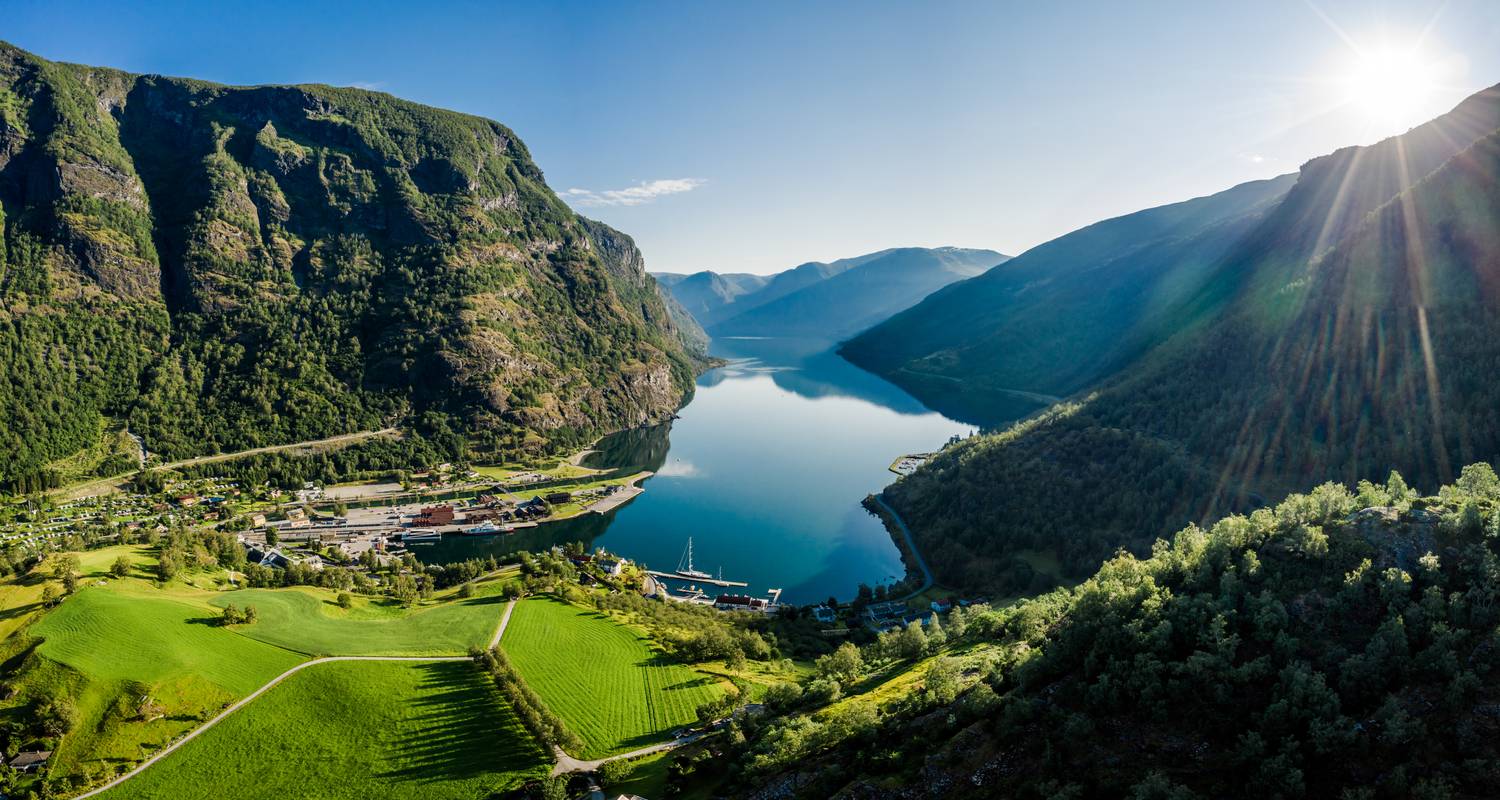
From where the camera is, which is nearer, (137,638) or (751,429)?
(137,638)

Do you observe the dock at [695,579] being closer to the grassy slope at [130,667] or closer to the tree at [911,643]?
the tree at [911,643]

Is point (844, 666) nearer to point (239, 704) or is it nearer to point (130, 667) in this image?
point (239, 704)

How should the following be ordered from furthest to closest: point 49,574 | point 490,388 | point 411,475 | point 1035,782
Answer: point 490,388, point 411,475, point 49,574, point 1035,782

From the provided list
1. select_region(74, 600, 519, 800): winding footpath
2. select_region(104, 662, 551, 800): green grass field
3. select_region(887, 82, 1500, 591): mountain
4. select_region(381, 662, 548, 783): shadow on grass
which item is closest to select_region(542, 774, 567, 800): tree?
select_region(104, 662, 551, 800): green grass field

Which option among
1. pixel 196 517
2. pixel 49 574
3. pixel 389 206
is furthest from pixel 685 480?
pixel 389 206

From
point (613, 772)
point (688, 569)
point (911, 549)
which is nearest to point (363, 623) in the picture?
point (613, 772)

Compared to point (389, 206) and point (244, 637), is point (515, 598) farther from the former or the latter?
point (389, 206)
